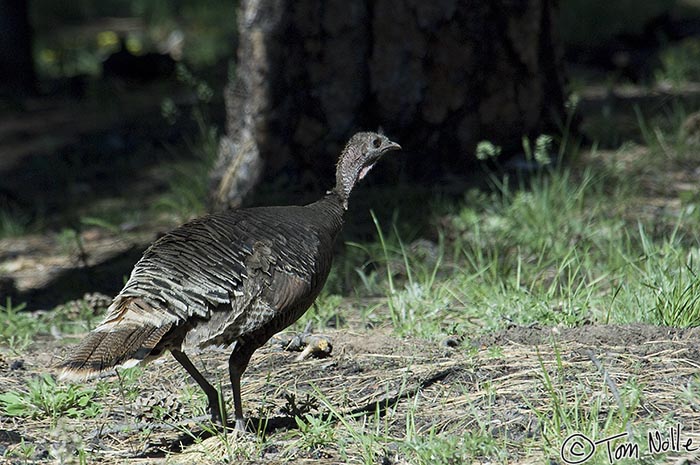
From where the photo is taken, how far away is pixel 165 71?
32.6 feet

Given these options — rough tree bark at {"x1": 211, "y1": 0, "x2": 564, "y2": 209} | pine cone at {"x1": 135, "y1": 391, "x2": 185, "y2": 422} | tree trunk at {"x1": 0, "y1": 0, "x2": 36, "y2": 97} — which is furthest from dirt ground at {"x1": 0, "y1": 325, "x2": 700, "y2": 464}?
tree trunk at {"x1": 0, "y1": 0, "x2": 36, "y2": 97}

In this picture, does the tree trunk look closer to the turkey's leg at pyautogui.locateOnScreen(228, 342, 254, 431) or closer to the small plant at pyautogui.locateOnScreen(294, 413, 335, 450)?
the turkey's leg at pyautogui.locateOnScreen(228, 342, 254, 431)

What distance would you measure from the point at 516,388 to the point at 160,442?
4.63 ft

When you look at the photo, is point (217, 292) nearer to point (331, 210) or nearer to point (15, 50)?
point (331, 210)

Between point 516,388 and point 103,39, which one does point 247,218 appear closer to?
point 516,388

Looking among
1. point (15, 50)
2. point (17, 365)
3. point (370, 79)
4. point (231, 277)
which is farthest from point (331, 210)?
point (15, 50)

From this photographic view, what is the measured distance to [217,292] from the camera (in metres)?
3.64

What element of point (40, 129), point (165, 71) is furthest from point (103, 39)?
point (40, 129)

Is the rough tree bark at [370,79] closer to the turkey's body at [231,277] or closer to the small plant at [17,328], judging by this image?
the small plant at [17,328]

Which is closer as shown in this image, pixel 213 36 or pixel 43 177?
pixel 43 177

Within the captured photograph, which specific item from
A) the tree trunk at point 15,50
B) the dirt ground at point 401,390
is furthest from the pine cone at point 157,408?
the tree trunk at point 15,50

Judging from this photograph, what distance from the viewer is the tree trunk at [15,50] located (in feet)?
32.0

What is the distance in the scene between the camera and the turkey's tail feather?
3338 millimetres

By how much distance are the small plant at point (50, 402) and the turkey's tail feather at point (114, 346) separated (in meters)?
0.76
